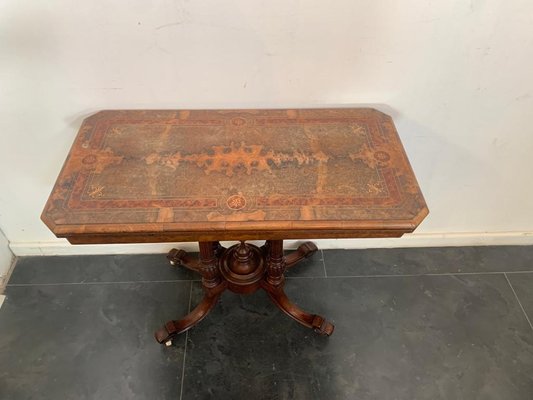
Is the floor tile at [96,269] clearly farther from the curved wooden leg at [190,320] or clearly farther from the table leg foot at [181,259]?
the curved wooden leg at [190,320]

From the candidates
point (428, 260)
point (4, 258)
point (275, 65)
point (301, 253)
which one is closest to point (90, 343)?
point (4, 258)

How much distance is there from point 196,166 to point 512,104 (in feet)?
3.73

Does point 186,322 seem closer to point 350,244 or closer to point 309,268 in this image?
point 309,268

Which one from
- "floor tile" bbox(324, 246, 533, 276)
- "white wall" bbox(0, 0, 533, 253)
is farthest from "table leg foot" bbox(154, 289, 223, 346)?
"white wall" bbox(0, 0, 533, 253)

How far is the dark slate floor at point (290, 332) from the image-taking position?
1.44 meters

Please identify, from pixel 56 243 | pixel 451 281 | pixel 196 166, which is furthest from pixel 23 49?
pixel 451 281

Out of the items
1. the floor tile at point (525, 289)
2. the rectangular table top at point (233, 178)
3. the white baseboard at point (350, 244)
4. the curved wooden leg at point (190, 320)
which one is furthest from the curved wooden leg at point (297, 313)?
the floor tile at point (525, 289)

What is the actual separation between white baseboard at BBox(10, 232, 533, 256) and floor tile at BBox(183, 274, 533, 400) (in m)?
0.18

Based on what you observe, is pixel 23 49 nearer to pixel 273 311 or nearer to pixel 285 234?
pixel 285 234

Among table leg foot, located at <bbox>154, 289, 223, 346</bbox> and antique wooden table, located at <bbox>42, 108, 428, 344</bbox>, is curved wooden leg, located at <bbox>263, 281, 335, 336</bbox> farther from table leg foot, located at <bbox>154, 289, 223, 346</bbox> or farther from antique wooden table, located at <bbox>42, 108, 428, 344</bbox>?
antique wooden table, located at <bbox>42, 108, 428, 344</bbox>

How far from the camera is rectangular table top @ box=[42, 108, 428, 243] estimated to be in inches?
37.6

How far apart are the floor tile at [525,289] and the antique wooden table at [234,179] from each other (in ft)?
3.62

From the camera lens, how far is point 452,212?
5.74 ft

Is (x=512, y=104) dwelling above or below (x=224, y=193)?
above
